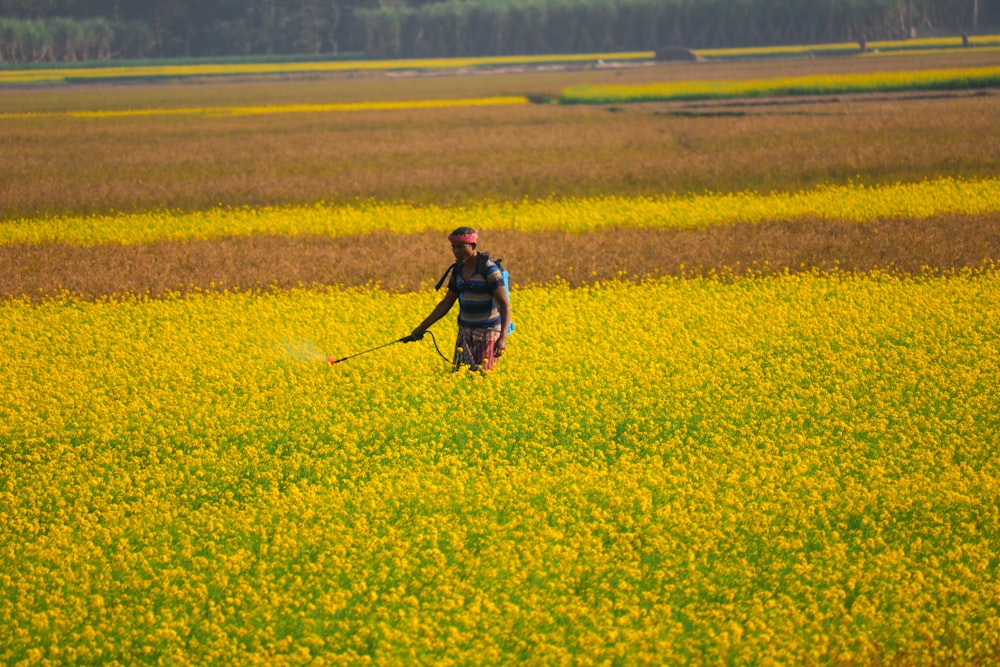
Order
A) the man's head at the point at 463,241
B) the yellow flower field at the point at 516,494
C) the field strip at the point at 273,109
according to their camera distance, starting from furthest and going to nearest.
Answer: the field strip at the point at 273,109, the man's head at the point at 463,241, the yellow flower field at the point at 516,494

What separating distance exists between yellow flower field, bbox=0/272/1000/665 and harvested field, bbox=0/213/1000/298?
3182mm

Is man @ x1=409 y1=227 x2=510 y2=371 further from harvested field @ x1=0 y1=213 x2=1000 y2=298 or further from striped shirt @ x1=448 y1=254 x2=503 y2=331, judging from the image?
harvested field @ x1=0 y1=213 x2=1000 y2=298

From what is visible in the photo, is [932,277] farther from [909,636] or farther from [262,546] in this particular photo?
[262,546]

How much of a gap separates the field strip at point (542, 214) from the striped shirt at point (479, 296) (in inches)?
416

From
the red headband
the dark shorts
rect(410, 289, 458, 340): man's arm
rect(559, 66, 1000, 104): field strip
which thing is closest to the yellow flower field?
the dark shorts

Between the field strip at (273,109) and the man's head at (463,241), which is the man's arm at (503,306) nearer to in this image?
the man's head at (463,241)

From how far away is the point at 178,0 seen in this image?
504 feet

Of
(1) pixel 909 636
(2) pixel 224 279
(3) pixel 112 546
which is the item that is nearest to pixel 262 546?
(3) pixel 112 546

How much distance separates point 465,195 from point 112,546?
1839 centimetres

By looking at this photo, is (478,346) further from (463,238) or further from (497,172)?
(497,172)

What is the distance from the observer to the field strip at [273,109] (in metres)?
51.7

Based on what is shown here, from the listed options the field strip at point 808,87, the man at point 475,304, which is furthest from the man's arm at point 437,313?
the field strip at point 808,87

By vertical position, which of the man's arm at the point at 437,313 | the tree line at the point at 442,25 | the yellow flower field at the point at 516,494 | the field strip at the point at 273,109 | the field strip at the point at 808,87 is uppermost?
the tree line at the point at 442,25

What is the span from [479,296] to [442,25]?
143 metres
